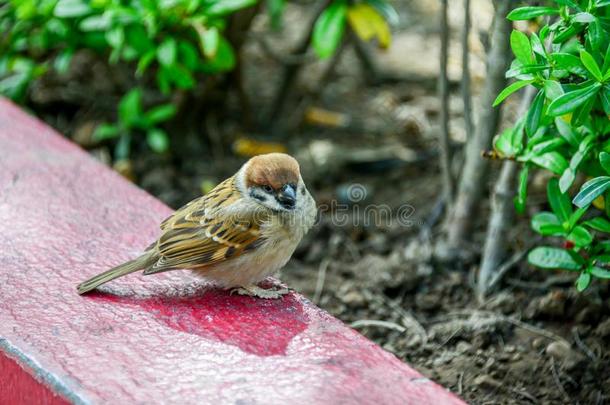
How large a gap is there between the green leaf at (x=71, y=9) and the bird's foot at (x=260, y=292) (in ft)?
6.56

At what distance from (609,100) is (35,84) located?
428 centimetres

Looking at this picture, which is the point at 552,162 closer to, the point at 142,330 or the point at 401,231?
the point at 142,330

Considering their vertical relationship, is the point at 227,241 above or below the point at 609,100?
below

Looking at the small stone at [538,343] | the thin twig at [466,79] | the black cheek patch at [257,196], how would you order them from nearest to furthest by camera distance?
the black cheek patch at [257,196]
the small stone at [538,343]
the thin twig at [466,79]

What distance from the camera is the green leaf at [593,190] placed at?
2.77m

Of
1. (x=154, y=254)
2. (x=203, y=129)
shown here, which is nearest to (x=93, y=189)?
(x=154, y=254)

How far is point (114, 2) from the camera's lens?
442 cm

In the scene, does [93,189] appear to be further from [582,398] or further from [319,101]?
[319,101]

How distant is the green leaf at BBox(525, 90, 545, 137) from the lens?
289 centimetres

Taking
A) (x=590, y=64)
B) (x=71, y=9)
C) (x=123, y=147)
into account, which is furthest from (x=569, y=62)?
(x=123, y=147)

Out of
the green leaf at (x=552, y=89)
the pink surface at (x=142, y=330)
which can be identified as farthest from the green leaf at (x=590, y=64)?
the pink surface at (x=142, y=330)

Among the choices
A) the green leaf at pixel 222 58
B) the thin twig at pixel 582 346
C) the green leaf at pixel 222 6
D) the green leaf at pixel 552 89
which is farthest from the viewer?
the green leaf at pixel 222 58

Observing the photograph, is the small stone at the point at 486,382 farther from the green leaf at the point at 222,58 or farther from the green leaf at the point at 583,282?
the green leaf at the point at 222,58

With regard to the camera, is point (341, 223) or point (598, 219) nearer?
point (598, 219)
